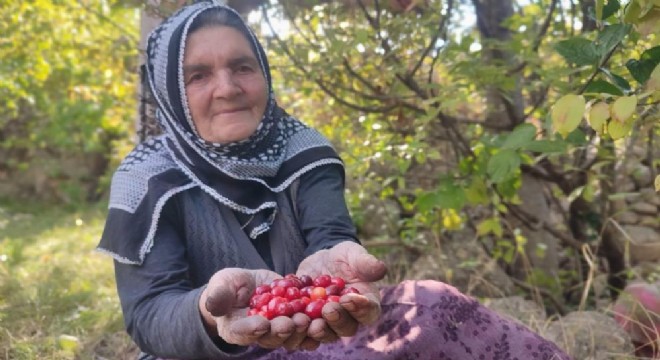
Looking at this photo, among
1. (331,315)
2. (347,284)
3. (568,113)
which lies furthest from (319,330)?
(568,113)

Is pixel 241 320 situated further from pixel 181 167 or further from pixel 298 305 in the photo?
pixel 181 167

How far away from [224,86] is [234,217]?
31cm

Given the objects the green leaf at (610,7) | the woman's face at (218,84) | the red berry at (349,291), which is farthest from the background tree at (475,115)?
the red berry at (349,291)

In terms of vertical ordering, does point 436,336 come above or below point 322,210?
below

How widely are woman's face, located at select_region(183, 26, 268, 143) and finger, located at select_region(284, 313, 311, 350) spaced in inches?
24.3

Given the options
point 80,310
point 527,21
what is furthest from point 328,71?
point 80,310

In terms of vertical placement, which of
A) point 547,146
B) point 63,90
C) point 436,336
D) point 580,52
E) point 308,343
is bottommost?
point 436,336

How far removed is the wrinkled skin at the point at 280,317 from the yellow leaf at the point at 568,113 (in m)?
0.42

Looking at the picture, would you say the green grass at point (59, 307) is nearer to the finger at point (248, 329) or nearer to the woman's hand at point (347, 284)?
the woman's hand at point (347, 284)

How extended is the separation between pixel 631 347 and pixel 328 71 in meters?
1.39

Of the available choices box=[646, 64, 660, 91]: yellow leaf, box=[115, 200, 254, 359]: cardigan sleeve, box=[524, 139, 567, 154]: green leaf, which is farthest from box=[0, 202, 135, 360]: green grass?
box=[646, 64, 660, 91]: yellow leaf

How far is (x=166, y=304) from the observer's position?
5.23 ft

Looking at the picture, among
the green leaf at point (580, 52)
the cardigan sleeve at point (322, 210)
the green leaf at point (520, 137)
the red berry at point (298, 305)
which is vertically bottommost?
the red berry at point (298, 305)

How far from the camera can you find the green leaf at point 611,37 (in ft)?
5.24
